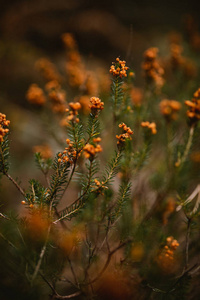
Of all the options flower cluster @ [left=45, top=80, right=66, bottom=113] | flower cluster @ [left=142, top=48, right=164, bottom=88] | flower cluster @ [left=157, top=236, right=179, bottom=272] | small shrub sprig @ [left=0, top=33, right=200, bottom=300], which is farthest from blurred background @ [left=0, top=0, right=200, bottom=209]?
flower cluster @ [left=157, top=236, right=179, bottom=272]

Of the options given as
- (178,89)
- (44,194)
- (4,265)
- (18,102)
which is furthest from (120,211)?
(18,102)

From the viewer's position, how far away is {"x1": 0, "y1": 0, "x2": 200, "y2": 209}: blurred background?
195 centimetres

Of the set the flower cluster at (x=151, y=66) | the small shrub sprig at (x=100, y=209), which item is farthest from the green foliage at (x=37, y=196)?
the flower cluster at (x=151, y=66)

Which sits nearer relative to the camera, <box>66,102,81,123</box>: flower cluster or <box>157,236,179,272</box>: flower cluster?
<box>66,102,81,123</box>: flower cluster

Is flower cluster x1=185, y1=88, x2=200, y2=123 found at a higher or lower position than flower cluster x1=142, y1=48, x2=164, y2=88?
lower

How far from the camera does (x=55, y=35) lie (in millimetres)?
2207

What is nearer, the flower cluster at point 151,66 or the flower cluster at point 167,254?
the flower cluster at point 167,254

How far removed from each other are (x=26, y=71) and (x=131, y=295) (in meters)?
2.17

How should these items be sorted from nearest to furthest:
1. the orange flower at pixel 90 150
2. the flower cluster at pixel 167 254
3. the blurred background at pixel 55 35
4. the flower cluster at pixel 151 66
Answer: the orange flower at pixel 90 150, the flower cluster at pixel 167 254, the flower cluster at pixel 151 66, the blurred background at pixel 55 35

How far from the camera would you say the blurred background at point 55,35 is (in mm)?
1952

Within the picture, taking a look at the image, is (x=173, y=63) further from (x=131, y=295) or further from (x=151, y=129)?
(x=131, y=295)

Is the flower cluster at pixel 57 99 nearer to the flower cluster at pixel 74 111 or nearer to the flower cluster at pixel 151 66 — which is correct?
→ the flower cluster at pixel 151 66

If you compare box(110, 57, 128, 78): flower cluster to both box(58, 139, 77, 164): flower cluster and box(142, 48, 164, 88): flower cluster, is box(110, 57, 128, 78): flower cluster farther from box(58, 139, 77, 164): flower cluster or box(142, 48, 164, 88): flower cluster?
box(142, 48, 164, 88): flower cluster

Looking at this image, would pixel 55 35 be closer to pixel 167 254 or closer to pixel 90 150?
pixel 90 150
